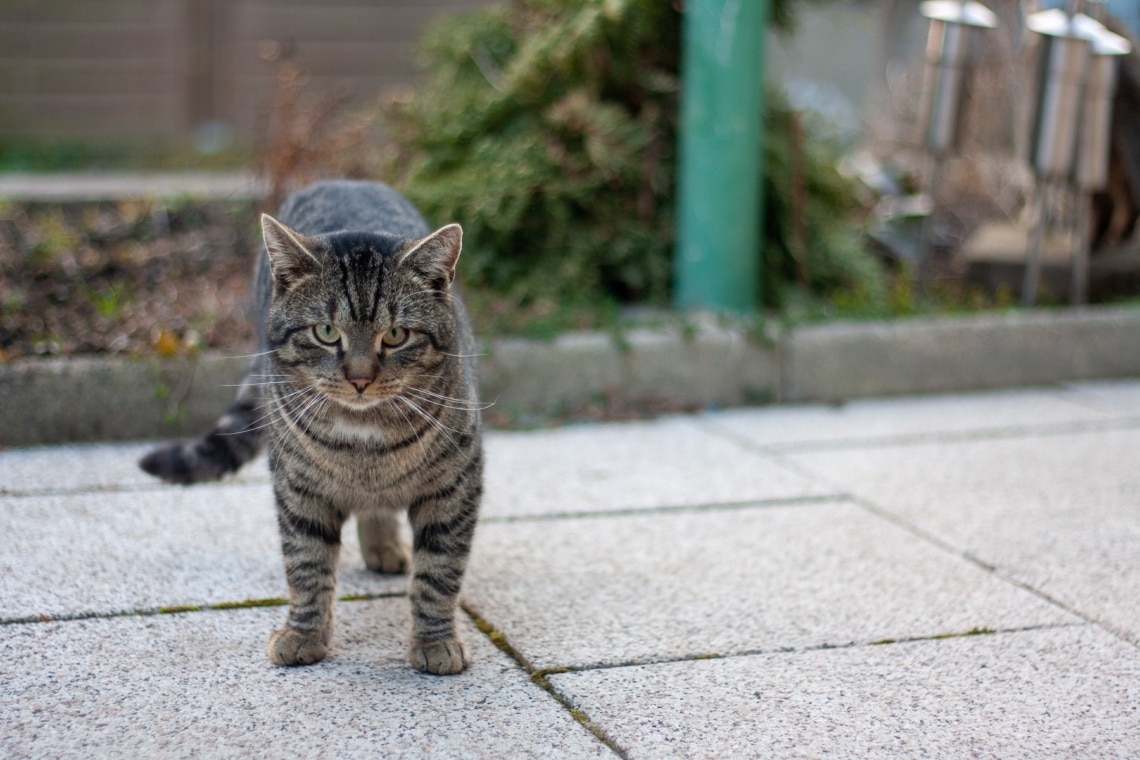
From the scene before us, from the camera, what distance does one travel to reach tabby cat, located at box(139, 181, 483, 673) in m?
2.80

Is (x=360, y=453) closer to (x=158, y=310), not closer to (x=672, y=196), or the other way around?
(x=158, y=310)

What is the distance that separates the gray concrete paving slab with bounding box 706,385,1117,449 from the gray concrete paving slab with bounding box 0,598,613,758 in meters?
2.28

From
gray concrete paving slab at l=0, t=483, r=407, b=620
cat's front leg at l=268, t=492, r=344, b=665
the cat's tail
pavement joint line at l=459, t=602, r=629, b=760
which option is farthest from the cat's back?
pavement joint line at l=459, t=602, r=629, b=760

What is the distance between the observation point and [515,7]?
6340 millimetres

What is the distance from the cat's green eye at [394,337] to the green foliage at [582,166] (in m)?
2.71

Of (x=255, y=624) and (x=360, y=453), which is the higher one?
(x=360, y=453)

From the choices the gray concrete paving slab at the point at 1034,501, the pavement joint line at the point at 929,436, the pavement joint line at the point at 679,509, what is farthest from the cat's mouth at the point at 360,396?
the pavement joint line at the point at 929,436

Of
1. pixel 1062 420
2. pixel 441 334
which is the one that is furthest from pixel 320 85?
pixel 441 334

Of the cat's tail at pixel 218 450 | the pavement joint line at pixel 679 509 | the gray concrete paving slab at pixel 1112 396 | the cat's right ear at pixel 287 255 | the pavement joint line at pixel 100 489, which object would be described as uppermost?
the cat's right ear at pixel 287 255

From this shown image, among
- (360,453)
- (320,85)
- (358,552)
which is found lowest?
(358,552)

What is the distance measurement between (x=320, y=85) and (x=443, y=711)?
10.0 meters

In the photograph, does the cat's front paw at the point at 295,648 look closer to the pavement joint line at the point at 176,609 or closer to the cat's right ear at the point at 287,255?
the pavement joint line at the point at 176,609

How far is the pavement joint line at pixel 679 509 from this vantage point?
3896 mm

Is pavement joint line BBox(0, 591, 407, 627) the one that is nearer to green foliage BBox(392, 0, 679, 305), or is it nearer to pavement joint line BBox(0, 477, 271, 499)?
pavement joint line BBox(0, 477, 271, 499)
